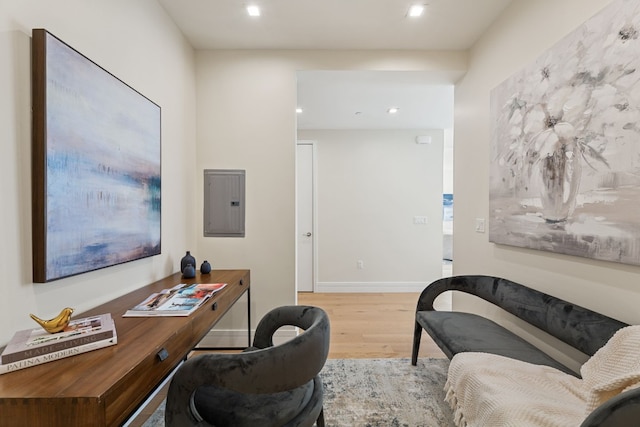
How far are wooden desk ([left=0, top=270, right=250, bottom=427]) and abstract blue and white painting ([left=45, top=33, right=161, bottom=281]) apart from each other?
359 mm

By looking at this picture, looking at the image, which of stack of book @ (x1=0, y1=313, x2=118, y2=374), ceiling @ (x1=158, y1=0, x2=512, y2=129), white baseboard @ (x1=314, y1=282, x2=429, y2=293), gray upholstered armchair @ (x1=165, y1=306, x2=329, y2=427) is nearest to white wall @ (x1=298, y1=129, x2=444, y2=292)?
white baseboard @ (x1=314, y1=282, x2=429, y2=293)

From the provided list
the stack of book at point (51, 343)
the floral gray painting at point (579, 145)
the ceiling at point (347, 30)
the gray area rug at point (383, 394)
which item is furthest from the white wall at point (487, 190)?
the stack of book at point (51, 343)

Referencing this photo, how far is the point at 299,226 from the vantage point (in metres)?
4.67

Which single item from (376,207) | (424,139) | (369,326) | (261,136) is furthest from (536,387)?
(424,139)

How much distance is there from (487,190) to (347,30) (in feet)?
5.60

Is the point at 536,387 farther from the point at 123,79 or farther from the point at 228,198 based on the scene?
the point at 123,79

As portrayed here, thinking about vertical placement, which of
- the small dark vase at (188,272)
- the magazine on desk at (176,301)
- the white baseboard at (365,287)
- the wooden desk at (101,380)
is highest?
the small dark vase at (188,272)

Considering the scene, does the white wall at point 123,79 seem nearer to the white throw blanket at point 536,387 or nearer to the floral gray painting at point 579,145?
the white throw blanket at point 536,387

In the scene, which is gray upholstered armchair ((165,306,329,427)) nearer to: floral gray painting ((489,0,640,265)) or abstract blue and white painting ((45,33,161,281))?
abstract blue and white painting ((45,33,161,281))

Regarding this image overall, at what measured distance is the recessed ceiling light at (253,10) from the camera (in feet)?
7.09

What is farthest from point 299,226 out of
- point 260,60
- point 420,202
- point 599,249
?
point 599,249

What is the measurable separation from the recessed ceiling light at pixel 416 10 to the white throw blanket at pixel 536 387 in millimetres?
2210

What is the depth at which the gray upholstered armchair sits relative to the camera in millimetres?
1008

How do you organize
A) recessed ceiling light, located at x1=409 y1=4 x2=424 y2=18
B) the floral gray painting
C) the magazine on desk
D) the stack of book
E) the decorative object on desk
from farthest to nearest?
1. recessed ceiling light, located at x1=409 y1=4 x2=424 y2=18
2. the magazine on desk
3. the floral gray painting
4. the decorative object on desk
5. the stack of book
